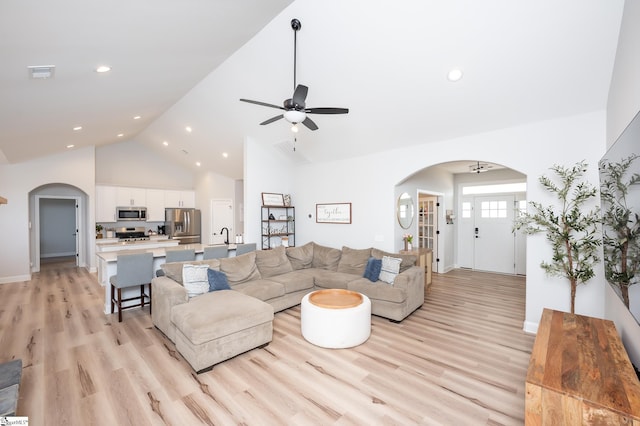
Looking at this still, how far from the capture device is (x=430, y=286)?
18.9 ft

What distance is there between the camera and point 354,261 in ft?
→ 16.6

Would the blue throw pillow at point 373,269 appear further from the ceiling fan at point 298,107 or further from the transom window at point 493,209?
the transom window at point 493,209

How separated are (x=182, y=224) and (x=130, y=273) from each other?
4.64 metres

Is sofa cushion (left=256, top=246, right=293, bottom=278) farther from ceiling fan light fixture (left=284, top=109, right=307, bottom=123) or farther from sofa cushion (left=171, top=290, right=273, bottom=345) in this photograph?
ceiling fan light fixture (left=284, top=109, right=307, bottom=123)

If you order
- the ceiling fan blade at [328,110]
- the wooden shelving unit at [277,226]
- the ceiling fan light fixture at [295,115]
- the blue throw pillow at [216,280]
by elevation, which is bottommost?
the blue throw pillow at [216,280]

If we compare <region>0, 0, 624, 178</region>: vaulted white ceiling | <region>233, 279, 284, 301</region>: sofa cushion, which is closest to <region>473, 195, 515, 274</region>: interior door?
<region>0, 0, 624, 178</region>: vaulted white ceiling

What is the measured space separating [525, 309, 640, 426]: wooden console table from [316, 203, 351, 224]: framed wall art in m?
4.11

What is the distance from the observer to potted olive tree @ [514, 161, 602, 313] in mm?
3203

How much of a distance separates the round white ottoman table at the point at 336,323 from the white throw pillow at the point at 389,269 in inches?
38.4

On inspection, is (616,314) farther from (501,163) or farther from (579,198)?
(501,163)

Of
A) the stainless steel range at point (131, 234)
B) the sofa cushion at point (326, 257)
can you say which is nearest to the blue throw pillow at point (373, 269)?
the sofa cushion at point (326, 257)

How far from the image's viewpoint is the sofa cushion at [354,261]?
196 inches

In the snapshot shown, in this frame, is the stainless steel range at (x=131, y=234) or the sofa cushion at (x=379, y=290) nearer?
the sofa cushion at (x=379, y=290)

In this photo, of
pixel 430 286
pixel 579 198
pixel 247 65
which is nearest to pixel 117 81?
pixel 247 65
